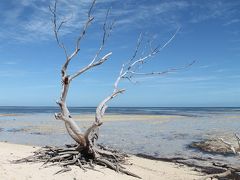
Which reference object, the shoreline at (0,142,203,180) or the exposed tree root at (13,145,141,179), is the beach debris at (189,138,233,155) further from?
the exposed tree root at (13,145,141,179)

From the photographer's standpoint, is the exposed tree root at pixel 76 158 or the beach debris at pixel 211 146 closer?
the exposed tree root at pixel 76 158

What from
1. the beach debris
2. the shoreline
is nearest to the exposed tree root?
the shoreline

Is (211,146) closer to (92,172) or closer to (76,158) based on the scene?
(76,158)

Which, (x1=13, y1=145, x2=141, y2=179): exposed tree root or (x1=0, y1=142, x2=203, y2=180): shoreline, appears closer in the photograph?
(x1=0, y1=142, x2=203, y2=180): shoreline

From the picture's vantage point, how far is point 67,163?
12312 millimetres

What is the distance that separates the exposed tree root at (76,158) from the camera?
12.5 meters

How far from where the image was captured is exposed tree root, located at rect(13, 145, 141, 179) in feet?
40.9

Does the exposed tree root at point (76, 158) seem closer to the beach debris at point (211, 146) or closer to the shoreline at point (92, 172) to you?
the shoreline at point (92, 172)

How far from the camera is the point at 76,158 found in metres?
12.7

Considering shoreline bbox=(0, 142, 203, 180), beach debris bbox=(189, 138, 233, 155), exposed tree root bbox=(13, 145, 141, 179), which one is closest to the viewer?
→ shoreline bbox=(0, 142, 203, 180)

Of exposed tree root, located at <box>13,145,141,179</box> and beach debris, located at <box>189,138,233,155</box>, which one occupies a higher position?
beach debris, located at <box>189,138,233,155</box>

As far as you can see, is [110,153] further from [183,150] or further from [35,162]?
[183,150]

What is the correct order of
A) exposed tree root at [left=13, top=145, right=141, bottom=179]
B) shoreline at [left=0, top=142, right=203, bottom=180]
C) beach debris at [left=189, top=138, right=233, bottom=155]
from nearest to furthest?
1. shoreline at [left=0, top=142, right=203, bottom=180]
2. exposed tree root at [left=13, top=145, right=141, bottom=179]
3. beach debris at [left=189, top=138, right=233, bottom=155]

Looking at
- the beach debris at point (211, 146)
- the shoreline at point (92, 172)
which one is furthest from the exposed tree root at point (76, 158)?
the beach debris at point (211, 146)
